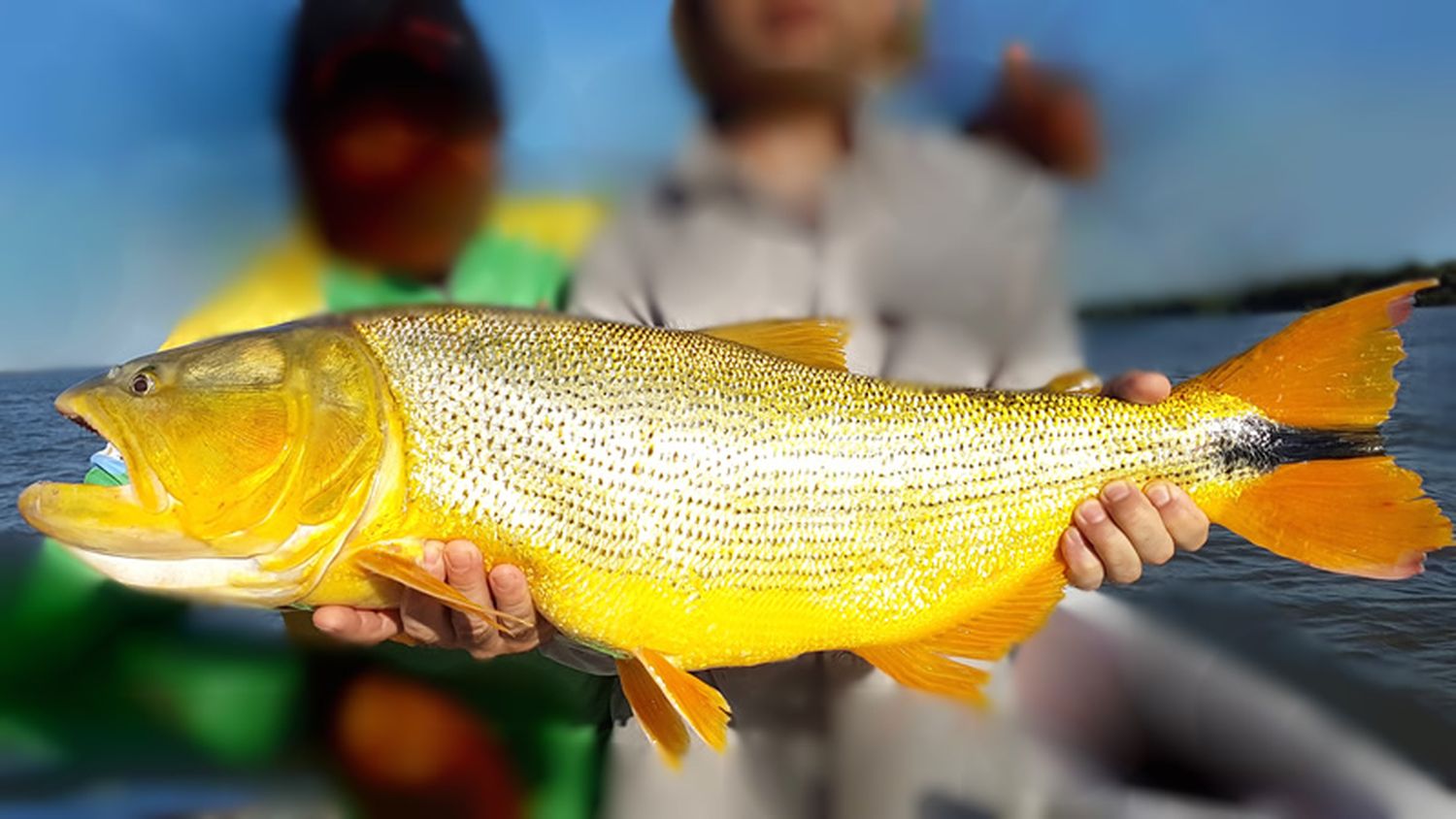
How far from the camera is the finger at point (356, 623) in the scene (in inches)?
31.4

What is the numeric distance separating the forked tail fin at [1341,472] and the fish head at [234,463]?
34.3 inches

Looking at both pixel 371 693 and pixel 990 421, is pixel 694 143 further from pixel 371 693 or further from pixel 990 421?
pixel 371 693

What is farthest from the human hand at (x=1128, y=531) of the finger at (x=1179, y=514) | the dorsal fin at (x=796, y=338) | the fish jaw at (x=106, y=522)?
the fish jaw at (x=106, y=522)

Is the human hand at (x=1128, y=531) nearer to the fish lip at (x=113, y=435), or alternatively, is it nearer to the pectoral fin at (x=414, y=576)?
the pectoral fin at (x=414, y=576)

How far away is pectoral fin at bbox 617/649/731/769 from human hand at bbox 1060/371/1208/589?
402 millimetres

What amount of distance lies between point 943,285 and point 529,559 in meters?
0.62

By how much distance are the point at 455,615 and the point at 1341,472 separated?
0.91 m

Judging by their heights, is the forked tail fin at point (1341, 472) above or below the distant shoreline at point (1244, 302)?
below

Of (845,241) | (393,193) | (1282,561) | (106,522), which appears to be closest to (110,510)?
(106,522)

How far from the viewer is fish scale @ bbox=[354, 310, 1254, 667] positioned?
740 millimetres

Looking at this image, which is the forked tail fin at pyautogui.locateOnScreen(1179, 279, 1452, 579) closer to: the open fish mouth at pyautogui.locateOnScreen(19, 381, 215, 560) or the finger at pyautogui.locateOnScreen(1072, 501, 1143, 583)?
the finger at pyautogui.locateOnScreen(1072, 501, 1143, 583)

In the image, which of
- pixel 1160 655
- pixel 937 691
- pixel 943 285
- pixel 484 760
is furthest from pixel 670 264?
pixel 484 760

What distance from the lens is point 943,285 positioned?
40.6 inches

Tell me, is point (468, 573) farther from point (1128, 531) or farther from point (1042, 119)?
point (1042, 119)
